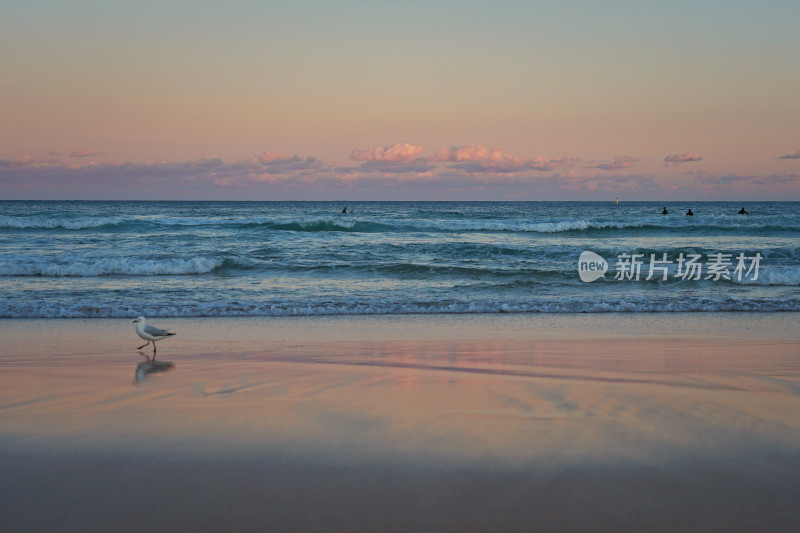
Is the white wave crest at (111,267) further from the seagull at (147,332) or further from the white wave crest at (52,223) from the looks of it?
the white wave crest at (52,223)

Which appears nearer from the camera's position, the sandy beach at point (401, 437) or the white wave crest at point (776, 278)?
the sandy beach at point (401, 437)

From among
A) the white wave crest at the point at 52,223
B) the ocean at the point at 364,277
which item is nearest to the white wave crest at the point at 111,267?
the ocean at the point at 364,277

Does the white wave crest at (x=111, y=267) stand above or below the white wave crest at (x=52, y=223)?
below

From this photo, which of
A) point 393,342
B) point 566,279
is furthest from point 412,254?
point 393,342

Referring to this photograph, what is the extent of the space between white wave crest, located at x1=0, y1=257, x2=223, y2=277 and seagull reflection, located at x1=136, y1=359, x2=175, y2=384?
31.4ft

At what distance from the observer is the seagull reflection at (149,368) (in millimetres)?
5459

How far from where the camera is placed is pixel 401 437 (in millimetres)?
3801

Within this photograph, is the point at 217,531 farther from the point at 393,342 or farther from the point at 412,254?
the point at 412,254

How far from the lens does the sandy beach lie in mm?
2867

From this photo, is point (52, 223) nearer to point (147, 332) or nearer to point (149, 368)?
point (147, 332)

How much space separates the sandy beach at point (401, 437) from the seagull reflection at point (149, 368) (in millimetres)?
41

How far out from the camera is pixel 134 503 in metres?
2.95

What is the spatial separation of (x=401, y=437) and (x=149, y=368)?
308 cm

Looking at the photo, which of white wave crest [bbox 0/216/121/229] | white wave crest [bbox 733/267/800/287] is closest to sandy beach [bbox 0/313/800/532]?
white wave crest [bbox 733/267/800/287]
